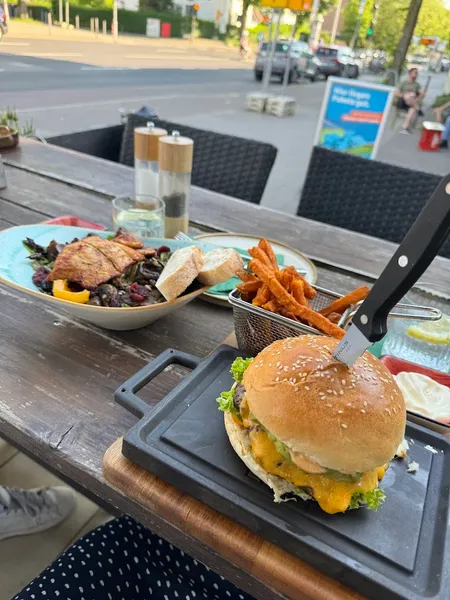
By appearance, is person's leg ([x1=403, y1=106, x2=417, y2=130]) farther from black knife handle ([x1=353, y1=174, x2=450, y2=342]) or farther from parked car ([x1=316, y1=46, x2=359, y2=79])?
black knife handle ([x1=353, y1=174, x2=450, y2=342])

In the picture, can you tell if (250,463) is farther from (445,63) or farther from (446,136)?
(445,63)

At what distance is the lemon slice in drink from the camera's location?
4.52 feet

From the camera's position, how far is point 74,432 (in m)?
1.06

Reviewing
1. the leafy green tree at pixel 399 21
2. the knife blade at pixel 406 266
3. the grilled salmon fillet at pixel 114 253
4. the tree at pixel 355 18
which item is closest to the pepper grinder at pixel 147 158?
the grilled salmon fillet at pixel 114 253

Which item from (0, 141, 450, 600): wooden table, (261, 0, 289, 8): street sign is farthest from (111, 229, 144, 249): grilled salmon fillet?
(261, 0, 289, 8): street sign

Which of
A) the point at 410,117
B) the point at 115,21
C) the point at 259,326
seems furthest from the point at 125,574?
the point at 115,21

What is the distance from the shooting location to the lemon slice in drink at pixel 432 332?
1377 millimetres

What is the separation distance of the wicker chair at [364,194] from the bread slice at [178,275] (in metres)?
1.76

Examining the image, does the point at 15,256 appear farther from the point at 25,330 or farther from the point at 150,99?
the point at 150,99

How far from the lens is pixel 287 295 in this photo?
1.19 meters

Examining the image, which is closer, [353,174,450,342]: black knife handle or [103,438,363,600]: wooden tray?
[353,174,450,342]: black knife handle

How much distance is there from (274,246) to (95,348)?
917mm

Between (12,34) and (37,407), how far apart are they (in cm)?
2535

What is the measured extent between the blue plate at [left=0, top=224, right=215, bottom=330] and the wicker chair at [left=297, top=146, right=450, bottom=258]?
150cm
